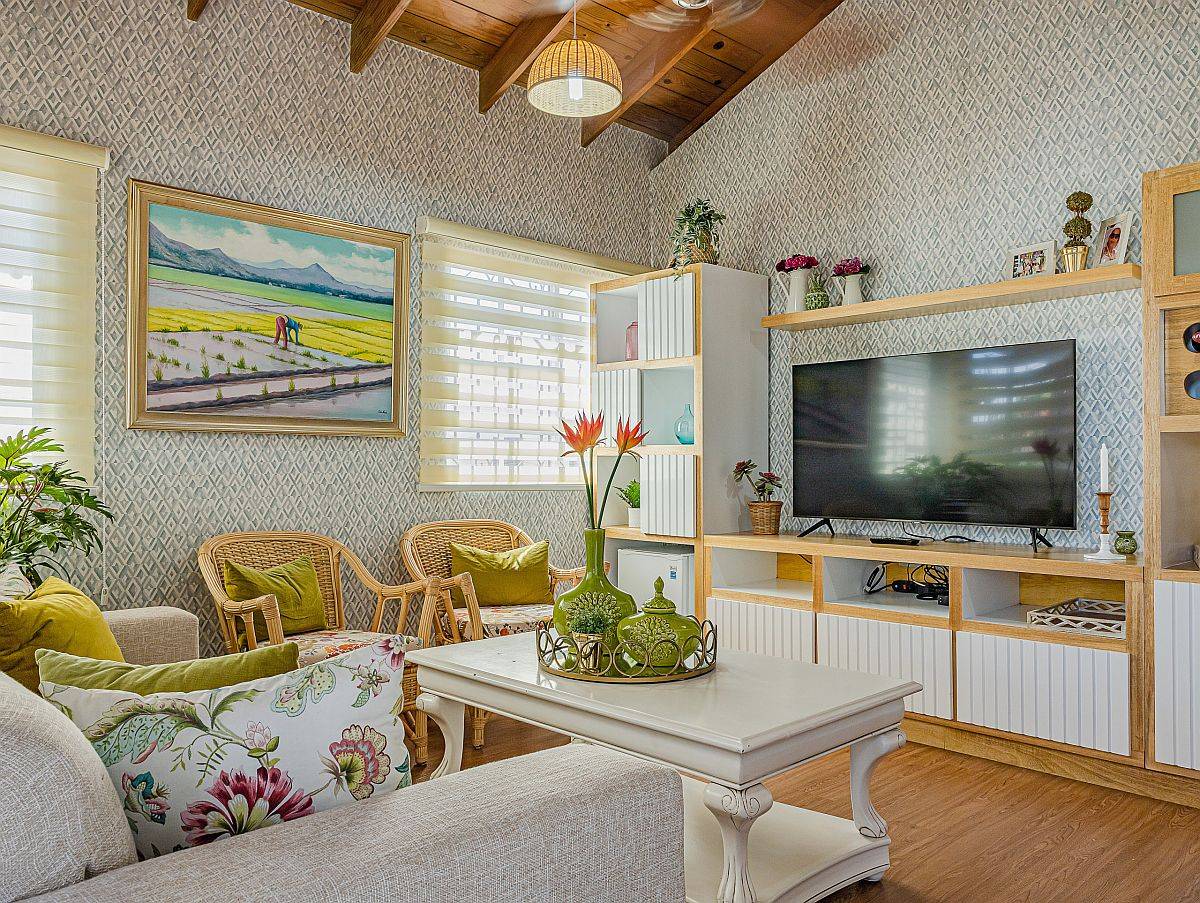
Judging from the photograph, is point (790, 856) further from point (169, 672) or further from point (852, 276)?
point (852, 276)

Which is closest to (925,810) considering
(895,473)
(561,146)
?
(895,473)

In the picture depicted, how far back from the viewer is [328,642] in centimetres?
337

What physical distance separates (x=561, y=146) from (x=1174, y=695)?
12.6ft

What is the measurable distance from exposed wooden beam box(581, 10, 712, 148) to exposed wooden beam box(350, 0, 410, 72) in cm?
109

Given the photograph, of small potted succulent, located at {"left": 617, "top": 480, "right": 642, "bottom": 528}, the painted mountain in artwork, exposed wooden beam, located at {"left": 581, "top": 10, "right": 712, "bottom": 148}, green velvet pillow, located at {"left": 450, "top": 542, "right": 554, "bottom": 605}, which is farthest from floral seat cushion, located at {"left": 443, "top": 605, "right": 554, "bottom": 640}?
exposed wooden beam, located at {"left": 581, "top": 10, "right": 712, "bottom": 148}

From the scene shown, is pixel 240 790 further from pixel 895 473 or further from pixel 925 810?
pixel 895 473

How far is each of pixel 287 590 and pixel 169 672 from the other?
2258mm

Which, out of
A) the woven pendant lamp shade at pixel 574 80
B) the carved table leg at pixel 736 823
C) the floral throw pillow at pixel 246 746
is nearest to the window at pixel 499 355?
the woven pendant lamp shade at pixel 574 80

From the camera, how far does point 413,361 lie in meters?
4.43

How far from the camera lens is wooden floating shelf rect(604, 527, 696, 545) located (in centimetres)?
460

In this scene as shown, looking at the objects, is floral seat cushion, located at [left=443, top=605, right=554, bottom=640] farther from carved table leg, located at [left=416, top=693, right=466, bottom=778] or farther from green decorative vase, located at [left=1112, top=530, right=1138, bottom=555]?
green decorative vase, located at [left=1112, top=530, right=1138, bottom=555]

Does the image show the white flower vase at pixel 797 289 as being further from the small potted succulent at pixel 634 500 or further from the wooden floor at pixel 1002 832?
the wooden floor at pixel 1002 832

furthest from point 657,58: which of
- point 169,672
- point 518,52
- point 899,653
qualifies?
point 169,672

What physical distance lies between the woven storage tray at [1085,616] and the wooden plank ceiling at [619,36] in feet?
9.82
